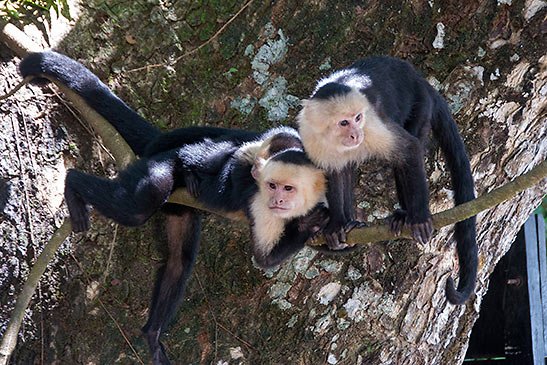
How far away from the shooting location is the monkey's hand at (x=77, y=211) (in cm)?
272

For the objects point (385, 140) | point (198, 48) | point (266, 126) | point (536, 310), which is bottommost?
point (536, 310)

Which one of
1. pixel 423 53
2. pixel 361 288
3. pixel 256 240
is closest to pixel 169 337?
pixel 256 240

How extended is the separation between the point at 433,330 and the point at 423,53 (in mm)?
1456

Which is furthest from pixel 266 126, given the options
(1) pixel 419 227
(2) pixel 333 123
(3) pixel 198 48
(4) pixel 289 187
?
(1) pixel 419 227

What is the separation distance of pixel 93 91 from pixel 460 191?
1.81 metres

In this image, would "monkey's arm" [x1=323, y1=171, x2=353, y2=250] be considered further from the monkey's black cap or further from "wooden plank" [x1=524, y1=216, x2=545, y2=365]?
"wooden plank" [x1=524, y1=216, x2=545, y2=365]

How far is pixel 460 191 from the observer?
290 cm

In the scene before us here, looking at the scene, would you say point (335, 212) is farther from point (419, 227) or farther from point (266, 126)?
point (266, 126)

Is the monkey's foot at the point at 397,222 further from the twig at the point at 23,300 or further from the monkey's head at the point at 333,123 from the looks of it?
the twig at the point at 23,300

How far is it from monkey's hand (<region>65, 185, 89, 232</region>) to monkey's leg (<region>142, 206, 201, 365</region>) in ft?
1.97

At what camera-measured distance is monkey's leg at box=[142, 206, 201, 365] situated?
3113 millimetres

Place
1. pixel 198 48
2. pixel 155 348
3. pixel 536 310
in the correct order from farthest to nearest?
1. pixel 536 310
2. pixel 198 48
3. pixel 155 348

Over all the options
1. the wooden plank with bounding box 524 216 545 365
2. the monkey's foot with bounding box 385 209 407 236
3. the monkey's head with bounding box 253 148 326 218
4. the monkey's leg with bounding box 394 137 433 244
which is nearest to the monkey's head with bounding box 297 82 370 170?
the monkey's head with bounding box 253 148 326 218

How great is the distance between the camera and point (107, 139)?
2867mm
